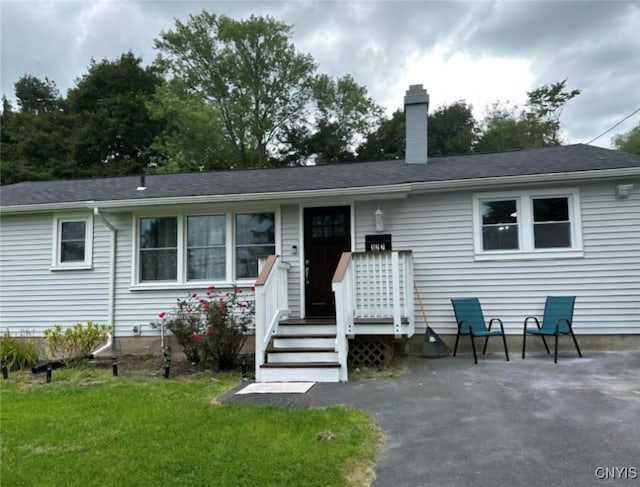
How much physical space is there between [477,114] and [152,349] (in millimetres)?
27332

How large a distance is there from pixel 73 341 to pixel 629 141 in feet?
89.6

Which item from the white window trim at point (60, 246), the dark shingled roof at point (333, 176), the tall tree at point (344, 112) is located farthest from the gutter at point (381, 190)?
the tall tree at point (344, 112)

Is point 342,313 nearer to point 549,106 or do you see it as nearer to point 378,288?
point 378,288

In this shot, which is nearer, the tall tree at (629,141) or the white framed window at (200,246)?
the white framed window at (200,246)

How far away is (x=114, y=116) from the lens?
2512 cm

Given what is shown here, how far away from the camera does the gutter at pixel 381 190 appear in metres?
6.43

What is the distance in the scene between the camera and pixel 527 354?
259 inches

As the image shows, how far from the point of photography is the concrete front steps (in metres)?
5.55

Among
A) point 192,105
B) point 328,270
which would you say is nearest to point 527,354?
point 328,270

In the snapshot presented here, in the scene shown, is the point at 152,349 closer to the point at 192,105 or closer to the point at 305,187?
the point at 305,187

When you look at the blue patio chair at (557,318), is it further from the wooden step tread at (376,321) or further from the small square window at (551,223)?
the wooden step tread at (376,321)

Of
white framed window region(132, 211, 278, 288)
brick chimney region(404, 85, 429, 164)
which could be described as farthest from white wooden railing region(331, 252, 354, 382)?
brick chimney region(404, 85, 429, 164)

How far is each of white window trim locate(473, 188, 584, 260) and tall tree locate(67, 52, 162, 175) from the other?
21.6 m
